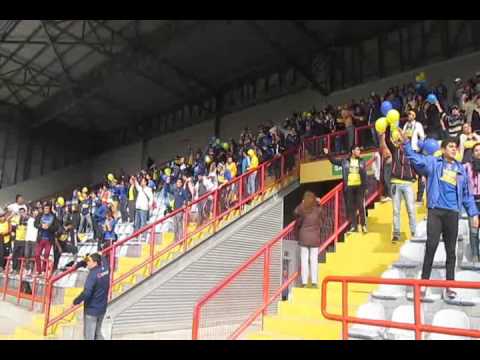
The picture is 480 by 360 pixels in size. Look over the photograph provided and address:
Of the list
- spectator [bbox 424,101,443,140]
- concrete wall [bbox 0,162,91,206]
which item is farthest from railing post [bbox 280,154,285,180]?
concrete wall [bbox 0,162,91,206]

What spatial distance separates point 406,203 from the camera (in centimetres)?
696

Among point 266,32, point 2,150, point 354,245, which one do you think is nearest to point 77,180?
point 2,150

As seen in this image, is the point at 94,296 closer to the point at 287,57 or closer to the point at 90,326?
the point at 90,326

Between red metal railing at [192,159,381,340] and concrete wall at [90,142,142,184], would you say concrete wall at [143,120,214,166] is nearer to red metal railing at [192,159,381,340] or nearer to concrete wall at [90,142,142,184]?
concrete wall at [90,142,142,184]

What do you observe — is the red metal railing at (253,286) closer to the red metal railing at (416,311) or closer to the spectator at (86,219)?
the red metal railing at (416,311)

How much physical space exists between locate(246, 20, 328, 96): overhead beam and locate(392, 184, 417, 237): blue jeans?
11.7 metres

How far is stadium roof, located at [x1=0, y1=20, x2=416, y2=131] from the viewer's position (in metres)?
17.7

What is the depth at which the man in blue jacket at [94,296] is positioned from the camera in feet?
23.0

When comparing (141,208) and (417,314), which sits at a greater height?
(141,208)

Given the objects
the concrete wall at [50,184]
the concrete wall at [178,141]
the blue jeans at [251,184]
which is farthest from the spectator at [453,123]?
the concrete wall at [50,184]

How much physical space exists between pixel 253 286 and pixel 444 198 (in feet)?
15.8

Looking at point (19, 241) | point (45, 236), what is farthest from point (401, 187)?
point (19, 241)

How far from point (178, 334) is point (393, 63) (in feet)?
41.8

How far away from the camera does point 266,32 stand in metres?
17.6
